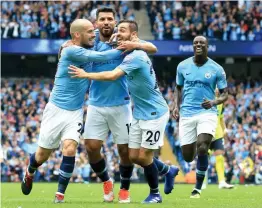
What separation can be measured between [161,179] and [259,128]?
19.0 ft

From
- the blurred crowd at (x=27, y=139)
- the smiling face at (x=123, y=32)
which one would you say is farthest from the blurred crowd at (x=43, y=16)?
the smiling face at (x=123, y=32)

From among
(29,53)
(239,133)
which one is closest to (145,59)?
(239,133)

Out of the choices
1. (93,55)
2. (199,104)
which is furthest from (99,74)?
(199,104)

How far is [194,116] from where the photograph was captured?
589 inches

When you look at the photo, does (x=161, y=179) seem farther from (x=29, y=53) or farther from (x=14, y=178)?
(x=29, y=53)

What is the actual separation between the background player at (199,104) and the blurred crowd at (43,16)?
20.2 meters

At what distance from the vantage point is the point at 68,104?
12.6m

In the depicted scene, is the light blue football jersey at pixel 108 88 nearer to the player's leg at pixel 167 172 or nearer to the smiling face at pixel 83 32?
the smiling face at pixel 83 32

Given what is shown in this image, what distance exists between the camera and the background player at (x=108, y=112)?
41.8 ft

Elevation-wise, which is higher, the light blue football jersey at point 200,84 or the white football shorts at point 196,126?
the light blue football jersey at point 200,84

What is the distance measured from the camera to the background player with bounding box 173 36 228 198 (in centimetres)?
1473

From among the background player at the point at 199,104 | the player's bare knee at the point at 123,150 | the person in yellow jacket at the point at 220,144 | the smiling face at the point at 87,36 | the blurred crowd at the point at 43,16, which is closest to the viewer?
the smiling face at the point at 87,36

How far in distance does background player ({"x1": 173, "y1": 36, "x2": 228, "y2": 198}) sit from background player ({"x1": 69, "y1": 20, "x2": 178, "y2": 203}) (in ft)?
6.78

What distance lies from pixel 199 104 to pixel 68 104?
3.16 meters
